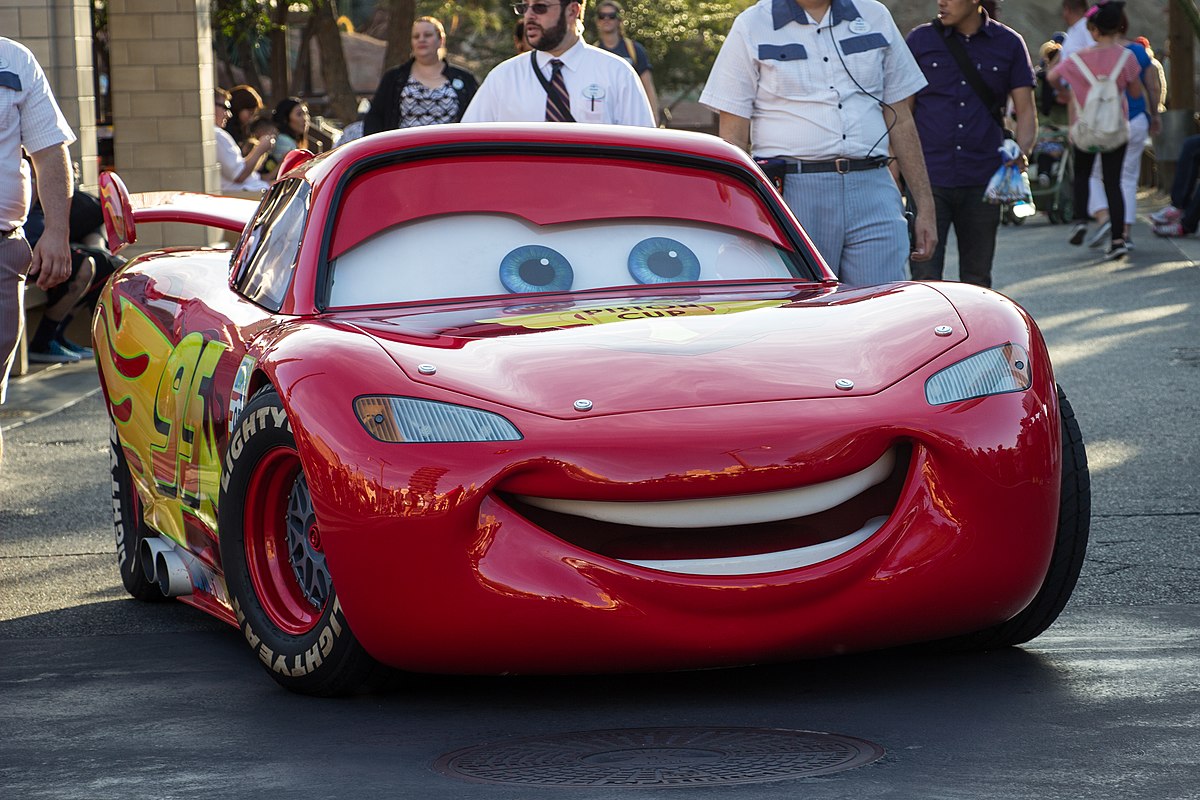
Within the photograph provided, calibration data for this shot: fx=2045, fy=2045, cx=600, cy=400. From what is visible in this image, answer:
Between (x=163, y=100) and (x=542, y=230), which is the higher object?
(x=542, y=230)

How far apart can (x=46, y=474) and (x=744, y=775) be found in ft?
17.6

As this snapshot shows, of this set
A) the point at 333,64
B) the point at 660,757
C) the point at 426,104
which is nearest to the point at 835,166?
the point at 660,757

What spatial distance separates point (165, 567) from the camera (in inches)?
217

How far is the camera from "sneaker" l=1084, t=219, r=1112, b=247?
57.5ft

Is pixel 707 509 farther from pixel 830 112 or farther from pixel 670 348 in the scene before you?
pixel 830 112

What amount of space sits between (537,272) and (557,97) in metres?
3.36

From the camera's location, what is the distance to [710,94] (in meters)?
7.40

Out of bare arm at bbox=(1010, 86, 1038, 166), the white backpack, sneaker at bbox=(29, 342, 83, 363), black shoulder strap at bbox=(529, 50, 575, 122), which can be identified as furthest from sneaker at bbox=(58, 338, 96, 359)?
the white backpack

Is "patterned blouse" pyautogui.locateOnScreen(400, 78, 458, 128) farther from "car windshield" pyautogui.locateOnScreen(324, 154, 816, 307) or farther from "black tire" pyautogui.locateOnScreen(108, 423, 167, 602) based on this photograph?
"car windshield" pyautogui.locateOnScreen(324, 154, 816, 307)

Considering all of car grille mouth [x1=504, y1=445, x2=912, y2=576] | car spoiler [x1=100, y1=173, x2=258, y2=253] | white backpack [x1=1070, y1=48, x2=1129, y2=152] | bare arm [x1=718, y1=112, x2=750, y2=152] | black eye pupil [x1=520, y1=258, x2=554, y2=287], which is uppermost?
bare arm [x1=718, y1=112, x2=750, y2=152]

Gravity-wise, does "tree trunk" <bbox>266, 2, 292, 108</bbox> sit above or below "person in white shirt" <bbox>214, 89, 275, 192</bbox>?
below

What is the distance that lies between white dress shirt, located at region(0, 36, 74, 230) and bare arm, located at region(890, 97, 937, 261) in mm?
2997

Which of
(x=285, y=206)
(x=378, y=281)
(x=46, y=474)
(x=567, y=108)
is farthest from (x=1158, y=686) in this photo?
(x=46, y=474)

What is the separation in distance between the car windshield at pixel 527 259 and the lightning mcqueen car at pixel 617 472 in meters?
0.02
